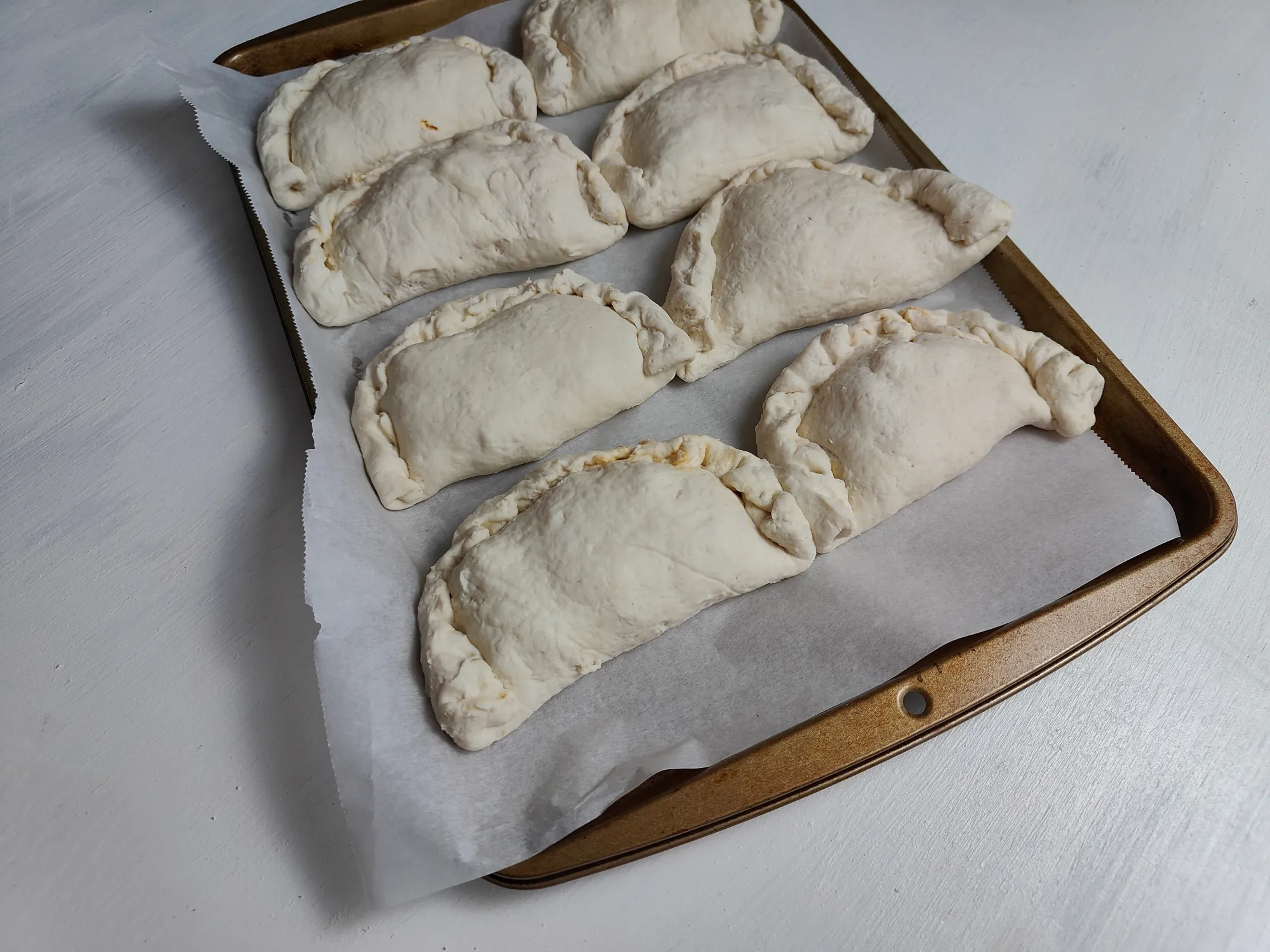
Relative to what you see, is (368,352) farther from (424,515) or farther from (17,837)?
(17,837)

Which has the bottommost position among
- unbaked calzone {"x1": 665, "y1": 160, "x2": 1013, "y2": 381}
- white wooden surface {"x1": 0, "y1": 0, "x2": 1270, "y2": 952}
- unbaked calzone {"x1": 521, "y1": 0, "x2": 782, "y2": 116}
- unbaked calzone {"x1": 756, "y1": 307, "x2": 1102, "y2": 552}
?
white wooden surface {"x1": 0, "y1": 0, "x2": 1270, "y2": 952}

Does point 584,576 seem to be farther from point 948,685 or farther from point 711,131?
point 711,131

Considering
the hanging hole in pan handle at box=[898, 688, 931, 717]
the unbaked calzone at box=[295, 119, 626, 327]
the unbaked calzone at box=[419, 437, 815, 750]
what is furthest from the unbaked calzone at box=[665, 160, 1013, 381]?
the hanging hole in pan handle at box=[898, 688, 931, 717]

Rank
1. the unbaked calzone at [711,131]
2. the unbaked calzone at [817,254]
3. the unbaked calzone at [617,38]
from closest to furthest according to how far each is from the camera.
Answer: the unbaked calzone at [817,254] < the unbaked calzone at [711,131] < the unbaked calzone at [617,38]

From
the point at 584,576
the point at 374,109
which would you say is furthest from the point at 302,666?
the point at 374,109

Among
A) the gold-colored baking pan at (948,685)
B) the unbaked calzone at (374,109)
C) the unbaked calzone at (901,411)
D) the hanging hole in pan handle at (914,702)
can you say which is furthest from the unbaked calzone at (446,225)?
the hanging hole in pan handle at (914,702)

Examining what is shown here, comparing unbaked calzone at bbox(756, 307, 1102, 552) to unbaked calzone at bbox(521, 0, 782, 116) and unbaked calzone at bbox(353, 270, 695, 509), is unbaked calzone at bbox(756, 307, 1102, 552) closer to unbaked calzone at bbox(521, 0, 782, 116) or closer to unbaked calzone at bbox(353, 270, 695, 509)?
unbaked calzone at bbox(353, 270, 695, 509)

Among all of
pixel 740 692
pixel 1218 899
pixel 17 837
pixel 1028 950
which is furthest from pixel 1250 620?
pixel 17 837

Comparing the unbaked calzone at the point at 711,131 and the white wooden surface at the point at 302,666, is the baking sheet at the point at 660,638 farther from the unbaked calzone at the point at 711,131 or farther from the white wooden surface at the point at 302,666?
the unbaked calzone at the point at 711,131
